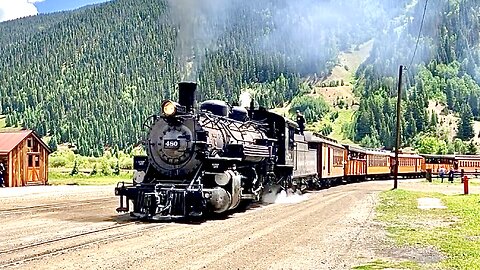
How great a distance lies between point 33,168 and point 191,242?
35.9 m

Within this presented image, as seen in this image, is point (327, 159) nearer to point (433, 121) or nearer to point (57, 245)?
point (57, 245)

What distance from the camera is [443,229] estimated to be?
18.1 meters

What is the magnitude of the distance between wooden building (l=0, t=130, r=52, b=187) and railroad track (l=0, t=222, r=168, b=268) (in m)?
29.3

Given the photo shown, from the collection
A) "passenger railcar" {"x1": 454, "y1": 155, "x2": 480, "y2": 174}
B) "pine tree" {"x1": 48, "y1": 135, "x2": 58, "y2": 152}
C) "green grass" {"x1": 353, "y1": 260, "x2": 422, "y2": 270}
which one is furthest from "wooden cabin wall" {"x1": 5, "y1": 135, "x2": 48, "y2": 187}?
"pine tree" {"x1": 48, "y1": 135, "x2": 58, "y2": 152}

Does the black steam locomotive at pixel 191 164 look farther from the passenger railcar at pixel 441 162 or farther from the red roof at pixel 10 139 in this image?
the passenger railcar at pixel 441 162

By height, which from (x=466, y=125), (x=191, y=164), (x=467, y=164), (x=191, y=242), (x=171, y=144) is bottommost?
(x=467, y=164)

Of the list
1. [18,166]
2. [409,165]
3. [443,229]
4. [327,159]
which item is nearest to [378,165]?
[409,165]

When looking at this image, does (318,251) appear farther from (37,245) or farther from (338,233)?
(37,245)

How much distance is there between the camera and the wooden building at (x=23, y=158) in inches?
1706

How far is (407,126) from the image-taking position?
170500 mm

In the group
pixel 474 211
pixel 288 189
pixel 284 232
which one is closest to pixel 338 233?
pixel 284 232

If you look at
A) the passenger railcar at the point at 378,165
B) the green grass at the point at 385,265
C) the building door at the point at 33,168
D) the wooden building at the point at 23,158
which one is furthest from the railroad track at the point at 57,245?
the passenger railcar at the point at 378,165

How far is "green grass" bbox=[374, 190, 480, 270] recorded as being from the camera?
12.7 m

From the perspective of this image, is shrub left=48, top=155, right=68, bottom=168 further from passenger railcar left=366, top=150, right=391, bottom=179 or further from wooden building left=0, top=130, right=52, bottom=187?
passenger railcar left=366, top=150, right=391, bottom=179
